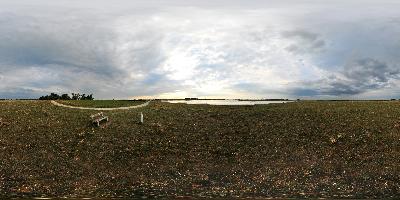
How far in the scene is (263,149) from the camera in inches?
1161

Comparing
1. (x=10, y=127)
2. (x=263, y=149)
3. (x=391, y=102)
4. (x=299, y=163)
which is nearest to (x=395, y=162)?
(x=299, y=163)

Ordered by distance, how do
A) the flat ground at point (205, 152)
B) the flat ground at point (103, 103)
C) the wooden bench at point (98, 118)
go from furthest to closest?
the flat ground at point (103, 103)
the wooden bench at point (98, 118)
the flat ground at point (205, 152)

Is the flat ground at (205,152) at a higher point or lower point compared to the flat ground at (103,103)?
lower

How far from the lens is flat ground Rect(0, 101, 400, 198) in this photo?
24578 mm

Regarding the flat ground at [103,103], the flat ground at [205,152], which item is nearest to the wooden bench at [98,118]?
the flat ground at [205,152]

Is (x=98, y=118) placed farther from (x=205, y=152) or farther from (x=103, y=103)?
(x=205, y=152)

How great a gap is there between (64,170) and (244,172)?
1012 cm

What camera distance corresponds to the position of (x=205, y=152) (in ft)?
96.1

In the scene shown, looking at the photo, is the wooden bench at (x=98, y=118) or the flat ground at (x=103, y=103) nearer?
the wooden bench at (x=98, y=118)

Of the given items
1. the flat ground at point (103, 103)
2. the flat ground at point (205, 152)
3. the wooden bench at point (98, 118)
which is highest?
the flat ground at point (103, 103)

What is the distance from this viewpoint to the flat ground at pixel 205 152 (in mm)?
24578

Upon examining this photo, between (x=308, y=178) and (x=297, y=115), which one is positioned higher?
(x=297, y=115)

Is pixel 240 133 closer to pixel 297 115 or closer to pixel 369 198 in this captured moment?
pixel 297 115

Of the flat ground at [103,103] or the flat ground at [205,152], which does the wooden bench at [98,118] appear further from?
the flat ground at [103,103]
